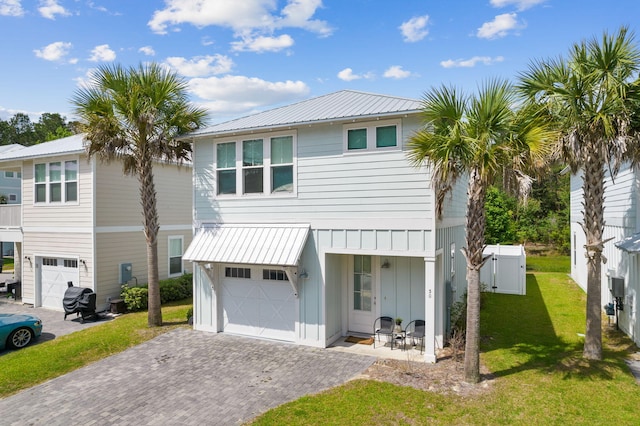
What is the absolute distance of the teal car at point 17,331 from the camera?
11.7 meters

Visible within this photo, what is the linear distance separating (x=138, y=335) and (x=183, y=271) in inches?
313

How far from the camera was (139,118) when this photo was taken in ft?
39.8

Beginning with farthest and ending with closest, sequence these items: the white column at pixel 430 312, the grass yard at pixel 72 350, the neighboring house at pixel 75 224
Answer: the neighboring house at pixel 75 224 < the white column at pixel 430 312 < the grass yard at pixel 72 350

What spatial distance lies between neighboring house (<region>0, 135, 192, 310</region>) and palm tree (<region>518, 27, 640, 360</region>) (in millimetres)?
15794

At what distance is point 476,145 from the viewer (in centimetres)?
793

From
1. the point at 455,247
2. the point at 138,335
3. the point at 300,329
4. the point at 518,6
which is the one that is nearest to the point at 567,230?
the point at 455,247

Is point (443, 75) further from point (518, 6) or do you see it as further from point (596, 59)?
point (518, 6)

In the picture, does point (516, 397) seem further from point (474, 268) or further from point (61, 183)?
point (61, 183)

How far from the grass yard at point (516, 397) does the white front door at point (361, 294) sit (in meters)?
3.39

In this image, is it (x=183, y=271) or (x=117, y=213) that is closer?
(x=117, y=213)

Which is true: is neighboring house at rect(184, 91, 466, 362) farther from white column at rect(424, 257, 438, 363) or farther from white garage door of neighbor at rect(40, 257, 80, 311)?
white garage door of neighbor at rect(40, 257, 80, 311)

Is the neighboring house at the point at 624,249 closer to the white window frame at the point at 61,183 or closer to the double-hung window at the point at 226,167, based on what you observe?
the double-hung window at the point at 226,167

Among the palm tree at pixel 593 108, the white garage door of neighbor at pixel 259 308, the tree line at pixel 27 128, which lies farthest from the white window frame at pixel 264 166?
the tree line at pixel 27 128

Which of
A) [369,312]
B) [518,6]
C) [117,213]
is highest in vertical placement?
[518,6]
